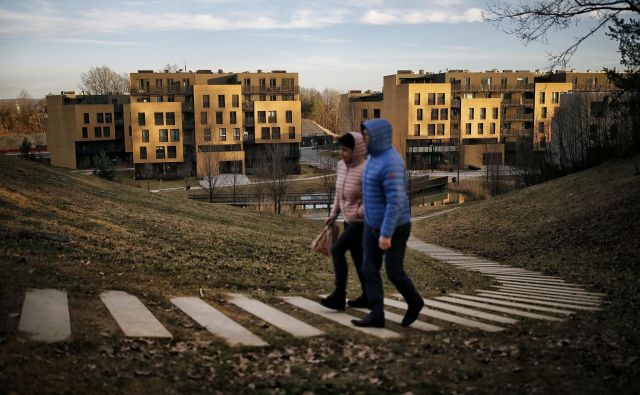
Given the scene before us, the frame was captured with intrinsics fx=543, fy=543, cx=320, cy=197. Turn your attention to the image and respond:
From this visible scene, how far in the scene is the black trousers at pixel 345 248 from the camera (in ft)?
22.8

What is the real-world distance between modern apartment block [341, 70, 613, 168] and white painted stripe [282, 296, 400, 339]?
64804 millimetres

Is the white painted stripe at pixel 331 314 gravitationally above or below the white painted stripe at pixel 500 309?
above

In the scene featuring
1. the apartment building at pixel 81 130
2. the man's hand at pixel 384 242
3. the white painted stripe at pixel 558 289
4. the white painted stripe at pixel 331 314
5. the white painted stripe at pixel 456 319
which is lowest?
the white painted stripe at pixel 558 289

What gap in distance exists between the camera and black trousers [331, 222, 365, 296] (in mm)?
6946

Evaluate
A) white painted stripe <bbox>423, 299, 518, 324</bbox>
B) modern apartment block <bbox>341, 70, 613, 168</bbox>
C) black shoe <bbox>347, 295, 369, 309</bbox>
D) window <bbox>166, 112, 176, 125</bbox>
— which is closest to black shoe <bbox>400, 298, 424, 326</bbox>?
black shoe <bbox>347, 295, 369, 309</bbox>

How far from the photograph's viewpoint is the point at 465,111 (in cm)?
7975

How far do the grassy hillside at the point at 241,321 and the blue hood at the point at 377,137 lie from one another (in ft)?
7.04

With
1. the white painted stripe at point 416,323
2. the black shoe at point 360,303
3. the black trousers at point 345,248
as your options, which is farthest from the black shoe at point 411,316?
the black shoe at point 360,303

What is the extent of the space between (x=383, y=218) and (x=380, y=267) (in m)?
0.62

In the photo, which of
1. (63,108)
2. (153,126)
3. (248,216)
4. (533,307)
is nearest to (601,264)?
(533,307)

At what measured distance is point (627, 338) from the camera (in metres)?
6.55

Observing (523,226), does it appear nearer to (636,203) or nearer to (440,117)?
(636,203)

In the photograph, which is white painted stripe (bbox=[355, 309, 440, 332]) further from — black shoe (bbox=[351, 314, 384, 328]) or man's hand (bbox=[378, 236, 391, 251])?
man's hand (bbox=[378, 236, 391, 251])

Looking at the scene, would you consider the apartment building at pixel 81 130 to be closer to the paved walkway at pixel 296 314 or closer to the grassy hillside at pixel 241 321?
the grassy hillside at pixel 241 321
